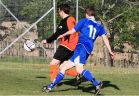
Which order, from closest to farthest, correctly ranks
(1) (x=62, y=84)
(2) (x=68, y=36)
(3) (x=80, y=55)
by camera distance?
(3) (x=80, y=55), (2) (x=68, y=36), (1) (x=62, y=84)

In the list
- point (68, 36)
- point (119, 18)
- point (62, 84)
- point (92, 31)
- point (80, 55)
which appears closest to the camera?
point (80, 55)

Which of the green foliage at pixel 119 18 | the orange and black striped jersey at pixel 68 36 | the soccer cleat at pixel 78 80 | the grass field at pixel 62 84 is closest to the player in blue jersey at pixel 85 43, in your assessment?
the grass field at pixel 62 84

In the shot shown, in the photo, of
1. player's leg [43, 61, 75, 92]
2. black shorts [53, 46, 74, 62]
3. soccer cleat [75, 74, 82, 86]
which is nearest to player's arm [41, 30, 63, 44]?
black shorts [53, 46, 74, 62]

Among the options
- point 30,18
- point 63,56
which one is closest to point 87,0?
point 30,18

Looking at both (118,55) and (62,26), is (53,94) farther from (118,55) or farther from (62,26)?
(118,55)

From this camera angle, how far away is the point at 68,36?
485 inches

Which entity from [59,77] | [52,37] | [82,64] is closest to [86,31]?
[82,64]

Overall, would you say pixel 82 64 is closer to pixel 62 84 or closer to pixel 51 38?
pixel 51 38

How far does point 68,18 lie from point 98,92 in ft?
6.28

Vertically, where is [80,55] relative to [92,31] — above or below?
below

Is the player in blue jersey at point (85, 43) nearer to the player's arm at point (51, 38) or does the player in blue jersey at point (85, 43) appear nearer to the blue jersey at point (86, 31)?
the blue jersey at point (86, 31)

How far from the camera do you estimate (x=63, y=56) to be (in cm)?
1238

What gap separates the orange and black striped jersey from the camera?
476 inches

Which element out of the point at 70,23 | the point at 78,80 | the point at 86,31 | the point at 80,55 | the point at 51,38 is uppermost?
the point at 70,23
